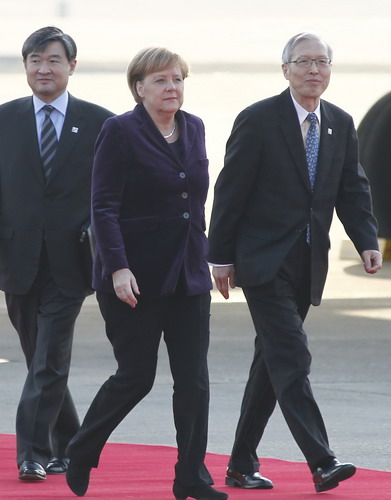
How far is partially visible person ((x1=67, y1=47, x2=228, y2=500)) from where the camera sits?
4617 mm

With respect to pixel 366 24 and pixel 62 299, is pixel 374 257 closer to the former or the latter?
pixel 62 299

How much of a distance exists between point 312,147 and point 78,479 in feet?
4.68

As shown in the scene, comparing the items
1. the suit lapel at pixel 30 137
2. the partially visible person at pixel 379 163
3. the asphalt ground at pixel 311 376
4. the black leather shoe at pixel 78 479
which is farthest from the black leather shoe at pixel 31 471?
the partially visible person at pixel 379 163

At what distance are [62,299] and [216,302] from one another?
672 centimetres

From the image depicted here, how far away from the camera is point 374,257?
16.7 feet

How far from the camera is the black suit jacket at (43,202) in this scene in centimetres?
540

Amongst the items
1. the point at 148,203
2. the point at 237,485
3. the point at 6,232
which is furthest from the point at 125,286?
the point at 6,232

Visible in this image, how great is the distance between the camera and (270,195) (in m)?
5.03

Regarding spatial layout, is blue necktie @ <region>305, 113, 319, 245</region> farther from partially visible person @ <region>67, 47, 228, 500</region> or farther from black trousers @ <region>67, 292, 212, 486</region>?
black trousers @ <region>67, 292, 212, 486</region>

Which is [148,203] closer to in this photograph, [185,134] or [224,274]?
[185,134]

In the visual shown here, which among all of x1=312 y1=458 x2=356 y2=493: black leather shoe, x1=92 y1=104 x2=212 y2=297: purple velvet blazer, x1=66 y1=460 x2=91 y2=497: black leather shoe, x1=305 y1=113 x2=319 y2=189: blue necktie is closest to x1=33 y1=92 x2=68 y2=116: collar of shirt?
x1=92 y1=104 x2=212 y2=297: purple velvet blazer

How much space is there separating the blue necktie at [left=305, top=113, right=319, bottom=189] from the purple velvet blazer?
20.6 inches

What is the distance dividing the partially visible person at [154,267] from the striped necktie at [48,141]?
82 cm

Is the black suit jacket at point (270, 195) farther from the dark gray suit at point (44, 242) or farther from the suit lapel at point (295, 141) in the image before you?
the dark gray suit at point (44, 242)
